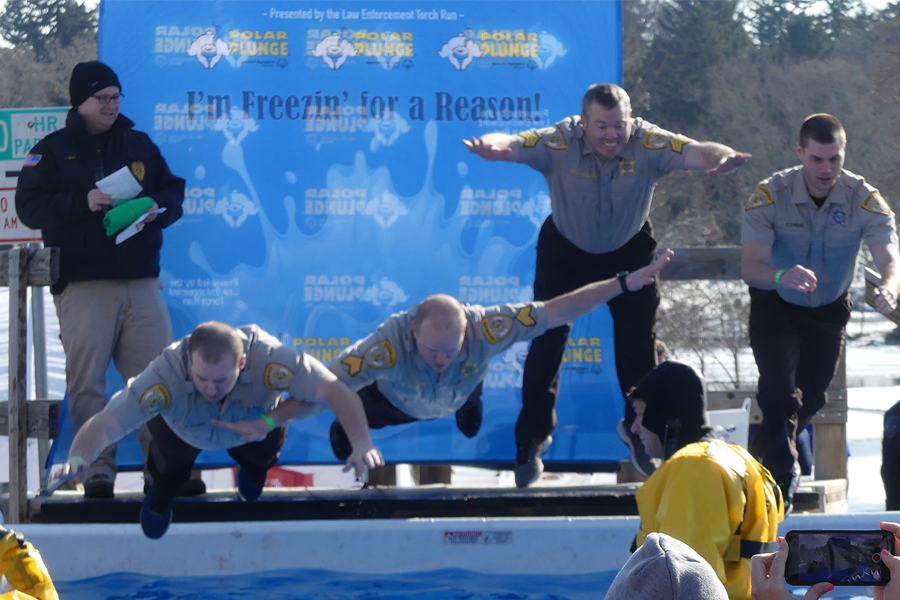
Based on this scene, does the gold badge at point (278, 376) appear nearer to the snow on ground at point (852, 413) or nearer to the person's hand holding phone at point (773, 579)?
the snow on ground at point (852, 413)

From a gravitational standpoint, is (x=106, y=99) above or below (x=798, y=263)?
above

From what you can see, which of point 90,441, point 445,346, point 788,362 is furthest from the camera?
point 788,362

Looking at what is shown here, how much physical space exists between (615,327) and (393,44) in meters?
2.23

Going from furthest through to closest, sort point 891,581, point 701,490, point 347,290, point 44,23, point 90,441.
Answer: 1. point 44,23
2. point 347,290
3. point 90,441
4. point 701,490
5. point 891,581

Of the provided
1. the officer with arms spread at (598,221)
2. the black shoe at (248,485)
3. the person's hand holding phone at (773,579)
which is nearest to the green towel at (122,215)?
the black shoe at (248,485)

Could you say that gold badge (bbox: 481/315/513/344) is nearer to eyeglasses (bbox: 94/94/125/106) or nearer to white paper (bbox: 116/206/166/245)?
white paper (bbox: 116/206/166/245)

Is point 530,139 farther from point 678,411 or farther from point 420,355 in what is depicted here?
point 678,411

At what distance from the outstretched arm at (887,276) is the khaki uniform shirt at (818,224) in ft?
0.43

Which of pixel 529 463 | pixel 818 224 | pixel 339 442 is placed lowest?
pixel 529 463

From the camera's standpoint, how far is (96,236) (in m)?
5.53

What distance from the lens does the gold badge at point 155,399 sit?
15.7ft

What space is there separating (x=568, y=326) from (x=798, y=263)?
129 cm

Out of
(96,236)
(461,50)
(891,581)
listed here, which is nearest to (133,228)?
(96,236)

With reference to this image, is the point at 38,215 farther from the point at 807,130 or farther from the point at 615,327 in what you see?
the point at 807,130
